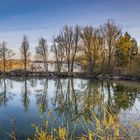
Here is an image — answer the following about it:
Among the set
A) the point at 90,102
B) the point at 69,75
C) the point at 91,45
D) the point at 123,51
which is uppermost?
the point at 91,45

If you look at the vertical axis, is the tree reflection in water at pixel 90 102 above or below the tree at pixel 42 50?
below

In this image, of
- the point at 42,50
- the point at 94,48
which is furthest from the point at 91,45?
the point at 42,50

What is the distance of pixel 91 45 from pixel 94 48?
2.60 ft

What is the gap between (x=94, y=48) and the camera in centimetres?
4147

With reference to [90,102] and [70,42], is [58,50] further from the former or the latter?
[90,102]

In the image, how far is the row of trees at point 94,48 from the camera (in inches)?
1601

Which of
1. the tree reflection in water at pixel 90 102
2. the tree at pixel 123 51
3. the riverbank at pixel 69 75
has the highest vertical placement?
the tree at pixel 123 51

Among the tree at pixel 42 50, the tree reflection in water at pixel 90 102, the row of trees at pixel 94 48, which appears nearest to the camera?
the tree reflection in water at pixel 90 102

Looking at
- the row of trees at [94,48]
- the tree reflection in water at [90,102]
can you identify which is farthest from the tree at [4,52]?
the tree reflection in water at [90,102]

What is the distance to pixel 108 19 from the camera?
138ft

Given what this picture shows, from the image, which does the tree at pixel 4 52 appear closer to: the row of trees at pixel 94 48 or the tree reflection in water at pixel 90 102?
the row of trees at pixel 94 48

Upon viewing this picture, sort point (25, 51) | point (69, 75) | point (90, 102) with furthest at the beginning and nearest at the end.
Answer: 1. point (25, 51)
2. point (69, 75)
3. point (90, 102)

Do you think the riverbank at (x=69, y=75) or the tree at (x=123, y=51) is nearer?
the riverbank at (x=69, y=75)

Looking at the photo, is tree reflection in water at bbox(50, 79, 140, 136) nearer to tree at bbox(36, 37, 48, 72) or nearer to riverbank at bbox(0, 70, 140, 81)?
riverbank at bbox(0, 70, 140, 81)
